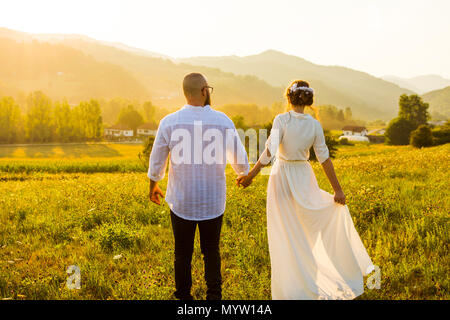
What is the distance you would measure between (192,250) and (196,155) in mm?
1233

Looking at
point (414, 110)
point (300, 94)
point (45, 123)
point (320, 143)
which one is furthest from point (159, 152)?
point (414, 110)

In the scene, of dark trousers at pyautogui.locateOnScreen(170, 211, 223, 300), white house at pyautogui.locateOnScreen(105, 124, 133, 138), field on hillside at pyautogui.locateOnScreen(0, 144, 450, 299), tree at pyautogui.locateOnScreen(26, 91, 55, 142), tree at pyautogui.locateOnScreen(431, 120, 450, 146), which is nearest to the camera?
dark trousers at pyautogui.locateOnScreen(170, 211, 223, 300)

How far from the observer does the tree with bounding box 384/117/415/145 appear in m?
63.5

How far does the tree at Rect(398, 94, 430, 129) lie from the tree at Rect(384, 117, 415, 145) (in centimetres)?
303

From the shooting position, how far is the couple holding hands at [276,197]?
3.41 m

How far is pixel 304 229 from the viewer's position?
4102 millimetres

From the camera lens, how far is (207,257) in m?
3.77

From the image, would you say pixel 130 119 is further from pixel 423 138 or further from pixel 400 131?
pixel 423 138

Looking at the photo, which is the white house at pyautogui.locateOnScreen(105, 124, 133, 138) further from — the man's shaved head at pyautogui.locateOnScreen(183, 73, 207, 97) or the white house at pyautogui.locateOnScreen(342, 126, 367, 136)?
the man's shaved head at pyautogui.locateOnScreen(183, 73, 207, 97)

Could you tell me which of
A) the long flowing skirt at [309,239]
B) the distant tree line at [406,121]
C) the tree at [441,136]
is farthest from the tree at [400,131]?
the long flowing skirt at [309,239]

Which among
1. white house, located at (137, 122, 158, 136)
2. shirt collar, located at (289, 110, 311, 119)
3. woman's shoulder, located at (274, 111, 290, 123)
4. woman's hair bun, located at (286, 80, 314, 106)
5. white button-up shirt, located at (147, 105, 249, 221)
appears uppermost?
white house, located at (137, 122, 158, 136)

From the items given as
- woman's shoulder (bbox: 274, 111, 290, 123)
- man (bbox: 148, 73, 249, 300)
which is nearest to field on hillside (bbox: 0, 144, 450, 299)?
man (bbox: 148, 73, 249, 300)
